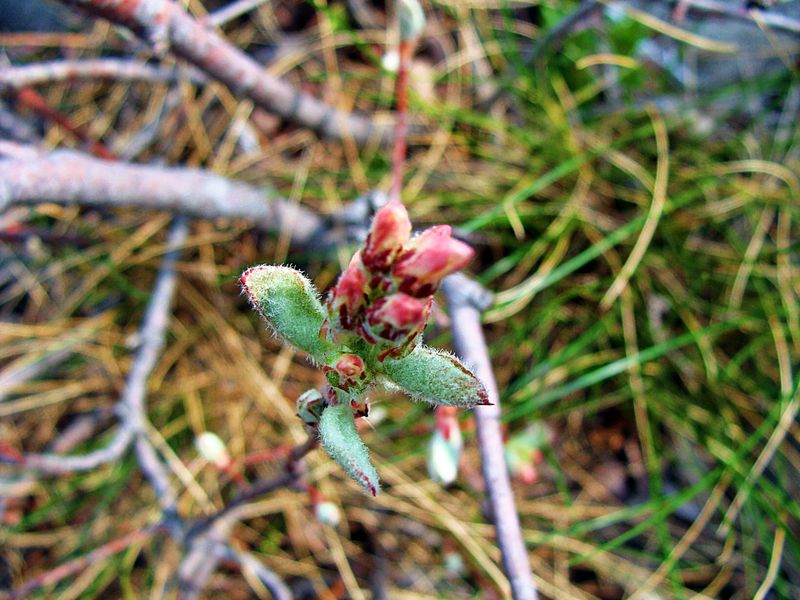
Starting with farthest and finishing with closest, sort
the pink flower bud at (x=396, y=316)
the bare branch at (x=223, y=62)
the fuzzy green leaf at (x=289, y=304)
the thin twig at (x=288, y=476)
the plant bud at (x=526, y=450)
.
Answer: the plant bud at (x=526, y=450), the bare branch at (x=223, y=62), the thin twig at (x=288, y=476), the fuzzy green leaf at (x=289, y=304), the pink flower bud at (x=396, y=316)

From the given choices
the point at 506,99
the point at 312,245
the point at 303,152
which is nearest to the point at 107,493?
the point at 312,245

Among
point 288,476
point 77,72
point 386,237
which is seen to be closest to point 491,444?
point 288,476

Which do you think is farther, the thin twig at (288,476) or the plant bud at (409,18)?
the plant bud at (409,18)

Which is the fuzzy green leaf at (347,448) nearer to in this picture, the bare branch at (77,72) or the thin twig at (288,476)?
the thin twig at (288,476)

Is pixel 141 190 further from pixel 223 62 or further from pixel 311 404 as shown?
pixel 311 404

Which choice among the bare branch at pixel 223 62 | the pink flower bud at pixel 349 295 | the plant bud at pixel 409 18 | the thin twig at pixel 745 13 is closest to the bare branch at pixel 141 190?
the bare branch at pixel 223 62

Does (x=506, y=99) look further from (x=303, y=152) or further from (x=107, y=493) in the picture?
(x=107, y=493)
